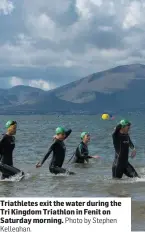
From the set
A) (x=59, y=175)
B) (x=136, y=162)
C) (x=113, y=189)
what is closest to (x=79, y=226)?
(x=113, y=189)

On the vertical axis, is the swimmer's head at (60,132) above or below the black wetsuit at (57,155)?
above

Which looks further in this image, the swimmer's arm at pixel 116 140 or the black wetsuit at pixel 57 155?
the black wetsuit at pixel 57 155

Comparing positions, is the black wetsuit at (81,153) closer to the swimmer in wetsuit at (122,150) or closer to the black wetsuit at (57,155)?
the black wetsuit at (57,155)

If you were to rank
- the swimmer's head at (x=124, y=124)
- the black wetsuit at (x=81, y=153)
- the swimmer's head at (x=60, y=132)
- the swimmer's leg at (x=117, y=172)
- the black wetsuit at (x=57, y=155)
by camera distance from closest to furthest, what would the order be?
the swimmer's head at (x=124, y=124), the swimmer's leg at (x=117, y=172), the swimmer's head at (x=60, y=132), the black wetsuit at (x=57, y=155), the black wetsuit at (x=81, y=153)

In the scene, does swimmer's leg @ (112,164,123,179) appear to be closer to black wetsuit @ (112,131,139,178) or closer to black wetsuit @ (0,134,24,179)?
black wetsuit @ (112,131,139,178)

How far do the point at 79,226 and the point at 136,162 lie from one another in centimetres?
1805

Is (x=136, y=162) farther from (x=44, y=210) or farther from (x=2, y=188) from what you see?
(x=44, y=210)

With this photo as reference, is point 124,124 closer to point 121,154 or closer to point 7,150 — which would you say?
point 121,154

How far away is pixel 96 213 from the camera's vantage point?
6172mm
